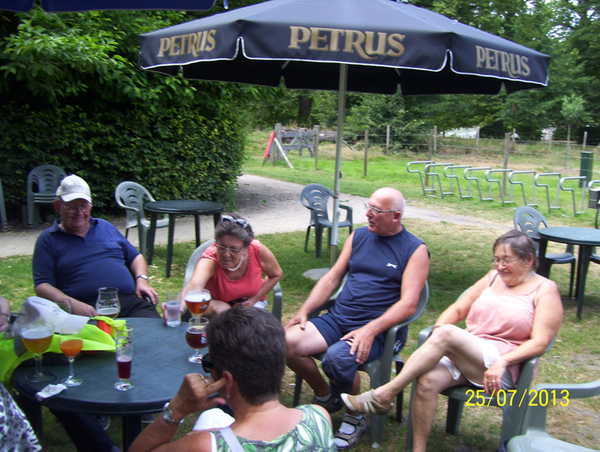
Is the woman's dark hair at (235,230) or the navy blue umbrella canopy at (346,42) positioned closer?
the woman's dark hair at (235,230)

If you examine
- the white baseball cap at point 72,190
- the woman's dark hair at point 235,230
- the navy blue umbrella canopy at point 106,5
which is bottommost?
the woman's dark hair at point 235,230

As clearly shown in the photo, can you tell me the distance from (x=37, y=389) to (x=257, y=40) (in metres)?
2.50

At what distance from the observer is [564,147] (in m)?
19.7

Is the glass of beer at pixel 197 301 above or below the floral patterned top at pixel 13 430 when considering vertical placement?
above

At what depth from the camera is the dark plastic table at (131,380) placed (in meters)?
1.80

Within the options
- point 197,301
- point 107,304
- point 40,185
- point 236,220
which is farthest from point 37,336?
point 40,185

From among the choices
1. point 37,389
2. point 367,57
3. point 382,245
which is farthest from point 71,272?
point 367,57

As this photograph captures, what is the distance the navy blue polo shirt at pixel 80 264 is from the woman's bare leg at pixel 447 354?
69.4 inches

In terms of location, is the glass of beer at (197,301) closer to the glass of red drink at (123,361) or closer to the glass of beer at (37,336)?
the glass of red drink at (123,361)

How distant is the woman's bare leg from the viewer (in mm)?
2463

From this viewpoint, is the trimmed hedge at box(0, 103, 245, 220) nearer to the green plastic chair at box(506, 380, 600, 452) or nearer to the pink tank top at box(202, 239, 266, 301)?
the pink tank top at box(202, 239, 266, 301)

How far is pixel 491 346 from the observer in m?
2.54

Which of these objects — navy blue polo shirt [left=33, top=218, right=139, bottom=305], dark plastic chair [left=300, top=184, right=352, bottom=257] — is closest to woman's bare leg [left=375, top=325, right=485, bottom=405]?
navy blue polo shirt [left=33, top=218, right=139, bottom=305]

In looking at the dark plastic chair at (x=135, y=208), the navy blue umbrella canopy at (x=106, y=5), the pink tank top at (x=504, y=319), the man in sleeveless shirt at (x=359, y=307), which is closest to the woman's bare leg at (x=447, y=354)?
the pink tank top at (x=504, y=319)
